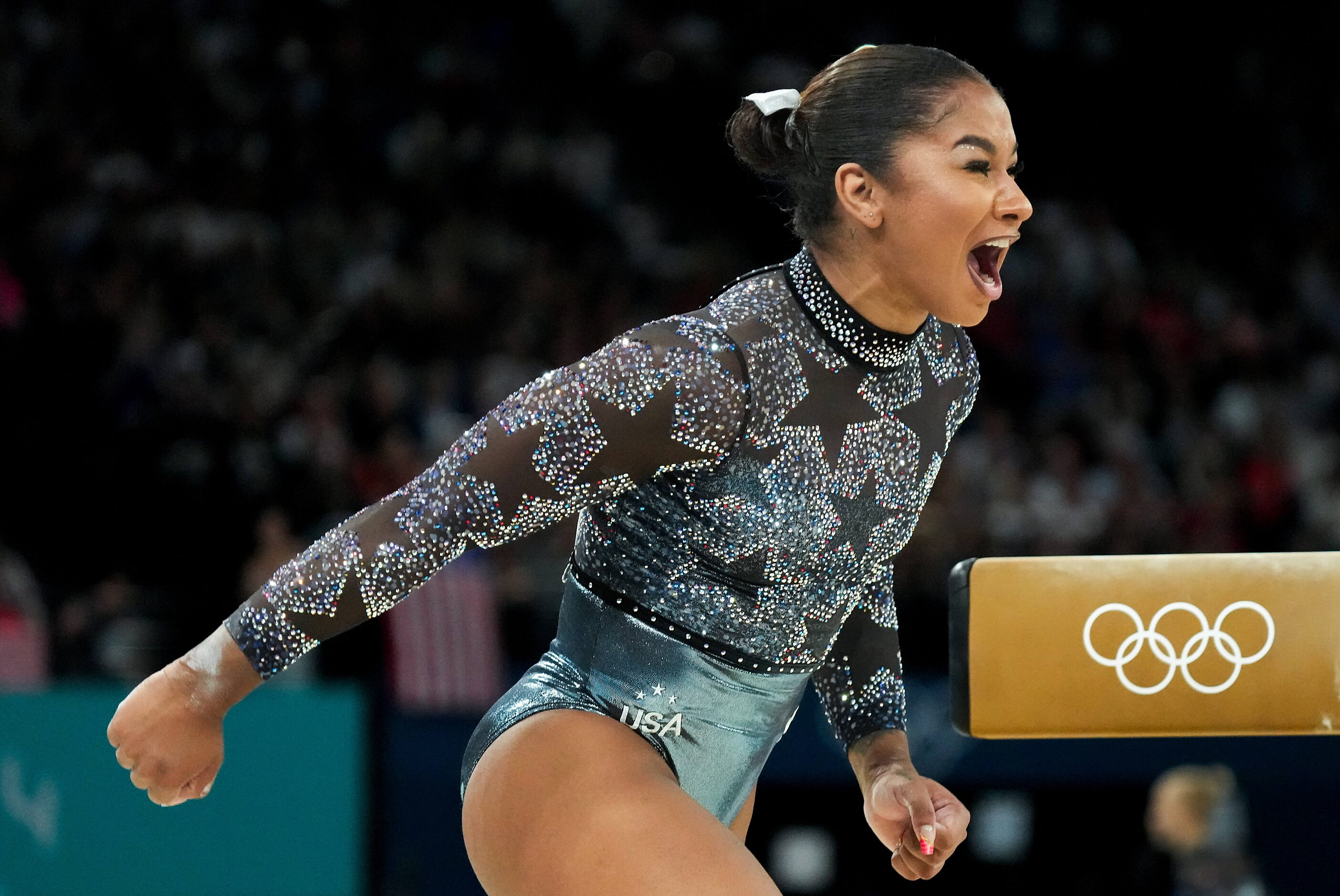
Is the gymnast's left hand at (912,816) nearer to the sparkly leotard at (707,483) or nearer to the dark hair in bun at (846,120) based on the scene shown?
the sparkly leotard at (707,483)

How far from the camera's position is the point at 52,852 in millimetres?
4582

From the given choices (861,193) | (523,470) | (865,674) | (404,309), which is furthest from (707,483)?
(404,309)

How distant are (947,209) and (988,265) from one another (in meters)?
0.11

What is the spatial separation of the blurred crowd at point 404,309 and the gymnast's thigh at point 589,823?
3.34 m

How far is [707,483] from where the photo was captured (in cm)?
192

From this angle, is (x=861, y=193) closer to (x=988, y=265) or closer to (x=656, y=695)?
(x=988, y=265)

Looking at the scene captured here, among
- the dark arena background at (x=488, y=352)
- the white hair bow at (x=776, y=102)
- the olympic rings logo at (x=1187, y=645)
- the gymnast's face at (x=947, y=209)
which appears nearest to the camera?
the gymnast's face at (x=947, y=209)

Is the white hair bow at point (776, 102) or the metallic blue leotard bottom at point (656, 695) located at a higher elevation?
the white hair bow at point (776, 102)

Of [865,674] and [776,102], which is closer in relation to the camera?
[776,102]

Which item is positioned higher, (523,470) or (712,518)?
(523,470)

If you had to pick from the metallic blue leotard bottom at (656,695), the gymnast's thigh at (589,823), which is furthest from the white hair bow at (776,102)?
the gymnast's thigh at (589,823)

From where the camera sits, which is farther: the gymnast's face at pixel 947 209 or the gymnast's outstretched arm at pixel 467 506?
the gymnast's face at pixel 947 209

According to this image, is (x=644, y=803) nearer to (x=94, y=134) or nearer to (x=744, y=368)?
(x=744, y=368)

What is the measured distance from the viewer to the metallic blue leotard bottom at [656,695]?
198 cm
